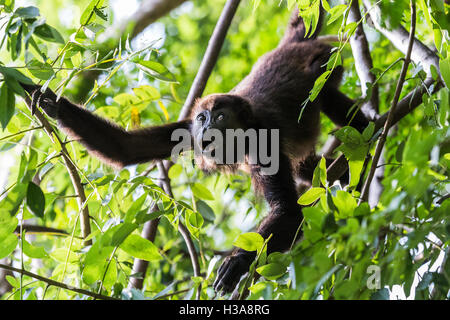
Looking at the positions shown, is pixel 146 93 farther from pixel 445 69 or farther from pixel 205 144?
pixel 445 69

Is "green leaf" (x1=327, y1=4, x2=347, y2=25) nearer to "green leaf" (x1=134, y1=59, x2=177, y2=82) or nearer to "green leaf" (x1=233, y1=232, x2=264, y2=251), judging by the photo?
"green leaf" (x1=134, y1=59, x2=177, y2=82)

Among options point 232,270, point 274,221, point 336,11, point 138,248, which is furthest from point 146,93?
point 138,248

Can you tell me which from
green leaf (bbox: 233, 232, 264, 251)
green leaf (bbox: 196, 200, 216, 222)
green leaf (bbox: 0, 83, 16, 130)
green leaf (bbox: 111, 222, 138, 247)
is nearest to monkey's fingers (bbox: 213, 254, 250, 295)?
green leaf (bbox: 196, 200, 216, 222)

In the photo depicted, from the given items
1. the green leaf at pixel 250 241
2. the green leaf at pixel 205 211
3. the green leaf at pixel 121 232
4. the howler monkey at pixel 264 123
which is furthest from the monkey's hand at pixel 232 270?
the green leaf at pixel 121 232

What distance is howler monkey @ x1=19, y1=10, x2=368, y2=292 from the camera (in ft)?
11.8

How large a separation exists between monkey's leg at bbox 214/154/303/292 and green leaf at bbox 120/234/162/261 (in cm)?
115

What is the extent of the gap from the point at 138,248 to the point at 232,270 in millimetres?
1347

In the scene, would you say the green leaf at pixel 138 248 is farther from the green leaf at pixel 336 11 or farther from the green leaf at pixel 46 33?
the green leaf at pixel 336 11

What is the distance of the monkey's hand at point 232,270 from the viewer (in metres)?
3.49

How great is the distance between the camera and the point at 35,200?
1912 mm

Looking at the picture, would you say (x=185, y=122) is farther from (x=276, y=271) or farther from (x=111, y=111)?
(x=276, y=271)

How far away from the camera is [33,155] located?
2.03 meters

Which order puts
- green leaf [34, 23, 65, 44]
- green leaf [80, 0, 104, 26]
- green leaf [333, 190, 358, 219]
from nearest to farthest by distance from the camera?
1. green leaf [34, 23, 65, 44]
2. green leaf [333, 190, 358, 219]
3. green leaf [80, 0, 104, 26]

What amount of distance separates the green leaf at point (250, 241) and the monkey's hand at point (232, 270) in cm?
116
